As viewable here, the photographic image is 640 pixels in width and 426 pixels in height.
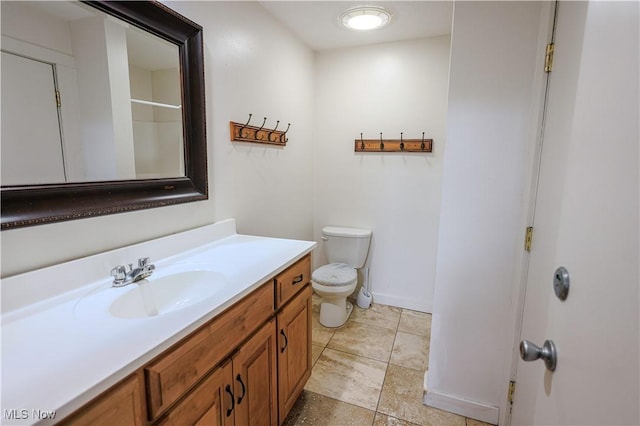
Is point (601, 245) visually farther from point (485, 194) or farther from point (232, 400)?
point (232, 400)

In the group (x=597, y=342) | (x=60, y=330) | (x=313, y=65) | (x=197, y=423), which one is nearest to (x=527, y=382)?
(x=597, y=342)

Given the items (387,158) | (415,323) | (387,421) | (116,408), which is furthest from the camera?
(387,158)

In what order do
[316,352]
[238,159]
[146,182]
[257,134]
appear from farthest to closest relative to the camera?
1. [316,352]
2. [257,134]
3. [238,159]
4. [146,182]

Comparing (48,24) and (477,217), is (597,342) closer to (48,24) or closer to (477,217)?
(477,217)

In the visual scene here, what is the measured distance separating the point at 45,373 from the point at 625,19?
124 cm

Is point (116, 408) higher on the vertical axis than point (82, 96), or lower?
lower

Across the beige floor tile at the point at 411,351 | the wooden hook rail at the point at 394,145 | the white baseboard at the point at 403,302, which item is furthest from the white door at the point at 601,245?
the white baseboard at the point at 403,302

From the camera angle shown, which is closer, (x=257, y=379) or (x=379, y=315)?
(x=257, y=379)

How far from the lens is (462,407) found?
64.4 inches

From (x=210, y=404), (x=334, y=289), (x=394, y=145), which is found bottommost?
(x=334, y=289)

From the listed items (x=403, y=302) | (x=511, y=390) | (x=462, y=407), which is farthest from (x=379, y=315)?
(x=511, y=390)

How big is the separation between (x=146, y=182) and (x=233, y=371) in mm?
816

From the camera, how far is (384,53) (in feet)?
8.39

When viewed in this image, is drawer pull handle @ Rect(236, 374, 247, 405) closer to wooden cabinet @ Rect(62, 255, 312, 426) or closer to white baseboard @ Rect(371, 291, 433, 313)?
wooden cabinet @ Rect(62, 255, 312, 426)
